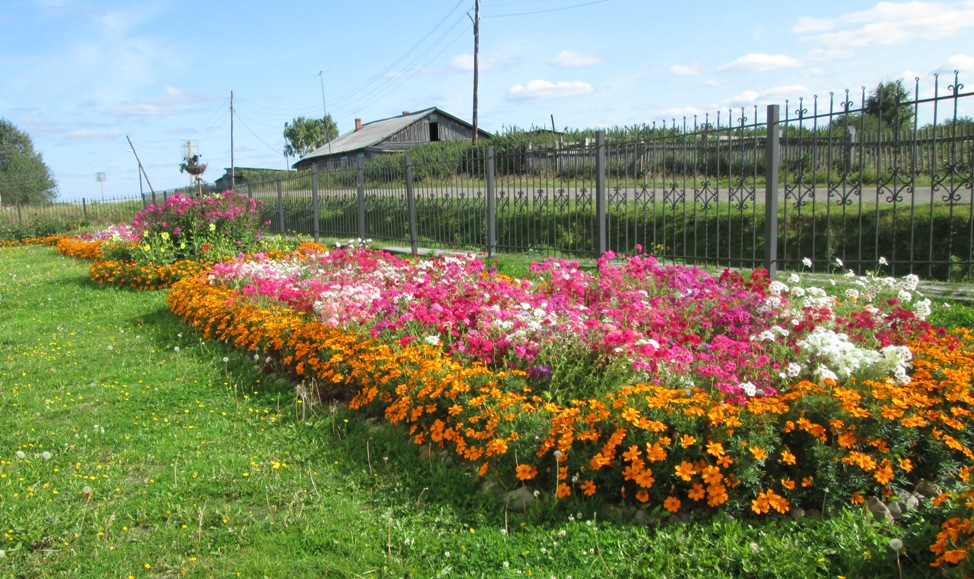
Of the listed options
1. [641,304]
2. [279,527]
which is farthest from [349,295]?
[279,527]

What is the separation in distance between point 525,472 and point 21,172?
7609cm

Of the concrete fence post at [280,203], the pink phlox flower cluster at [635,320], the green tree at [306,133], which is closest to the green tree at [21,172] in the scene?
the green tree at [306,133]

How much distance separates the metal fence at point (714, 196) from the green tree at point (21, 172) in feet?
177

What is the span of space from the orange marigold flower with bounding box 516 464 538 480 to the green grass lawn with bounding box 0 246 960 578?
0.15 metres

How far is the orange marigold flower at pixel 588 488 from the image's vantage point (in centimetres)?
322

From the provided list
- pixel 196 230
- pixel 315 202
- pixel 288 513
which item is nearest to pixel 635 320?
pixel 288 513

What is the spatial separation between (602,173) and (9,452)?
6.93 m

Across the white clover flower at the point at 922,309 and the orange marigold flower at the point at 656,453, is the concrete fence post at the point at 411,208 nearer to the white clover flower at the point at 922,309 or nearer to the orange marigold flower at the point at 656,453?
the white clover flower at the point at 922,309

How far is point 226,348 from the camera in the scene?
6691 mm

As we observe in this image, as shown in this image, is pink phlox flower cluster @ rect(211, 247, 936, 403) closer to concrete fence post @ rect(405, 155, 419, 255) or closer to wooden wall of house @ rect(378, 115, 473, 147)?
concrete fence post @ rect(405, 155, 419, 255)

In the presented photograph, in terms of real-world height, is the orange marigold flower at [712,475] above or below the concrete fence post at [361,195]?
below

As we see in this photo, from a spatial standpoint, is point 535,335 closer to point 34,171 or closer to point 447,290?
point 447,290

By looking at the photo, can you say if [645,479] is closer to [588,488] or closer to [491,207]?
[588,488]

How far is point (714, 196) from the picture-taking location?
1068cm
